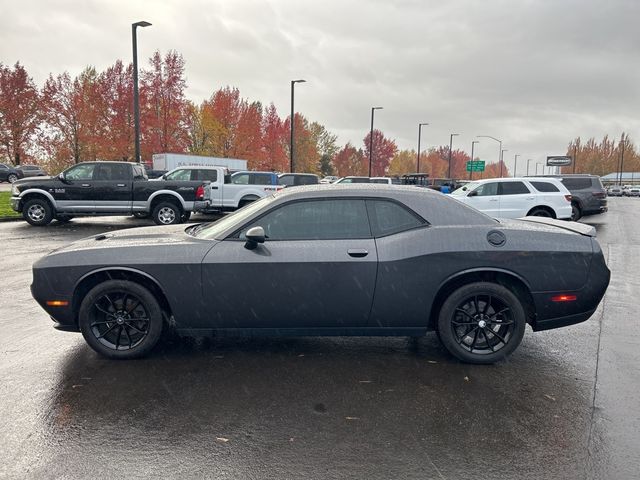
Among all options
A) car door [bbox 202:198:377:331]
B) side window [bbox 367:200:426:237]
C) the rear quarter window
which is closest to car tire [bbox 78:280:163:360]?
car door [bbox 202:198:377:331]

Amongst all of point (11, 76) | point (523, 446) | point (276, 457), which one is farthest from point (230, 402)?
point (11, 76)

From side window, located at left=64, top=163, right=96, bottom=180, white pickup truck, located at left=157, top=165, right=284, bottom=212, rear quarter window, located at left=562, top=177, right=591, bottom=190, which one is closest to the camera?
side window, located at left=64, top=163, right=96, bottom=180

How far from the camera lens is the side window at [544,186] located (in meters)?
14.1

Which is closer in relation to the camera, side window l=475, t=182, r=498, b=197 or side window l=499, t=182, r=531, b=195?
side window l=499, t=182, r=531, b=195

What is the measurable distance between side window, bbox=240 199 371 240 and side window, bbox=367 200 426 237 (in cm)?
7

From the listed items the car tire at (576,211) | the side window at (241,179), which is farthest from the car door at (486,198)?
the side window at (241,179)

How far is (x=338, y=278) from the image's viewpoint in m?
3.85

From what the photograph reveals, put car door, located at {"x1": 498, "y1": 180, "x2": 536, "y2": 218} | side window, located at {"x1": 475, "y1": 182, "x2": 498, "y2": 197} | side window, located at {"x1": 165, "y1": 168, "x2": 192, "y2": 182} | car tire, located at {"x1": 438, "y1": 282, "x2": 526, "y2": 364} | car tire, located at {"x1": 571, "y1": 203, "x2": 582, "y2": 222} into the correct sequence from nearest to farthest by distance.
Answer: car tire, located at {"x1": 438, "y1": 282, "x2": 526, "y2": 364}, car door, located at {"x1": 498, "y1": 180, "x2": 536, "y2": 218}, side window, located at {"x1": 475, "y1": 182, "x2": 498, "y2": 197}, side window, located at {"x1": 165, "y1": 168, "x2": 192, "y2": 182}, car tire, located at {"x1": 571, "y1": 203, "x2": 582, "y2": 222}

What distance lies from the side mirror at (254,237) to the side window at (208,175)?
13296 mm

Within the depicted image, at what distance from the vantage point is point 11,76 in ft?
132

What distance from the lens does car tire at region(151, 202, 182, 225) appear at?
14.1 m

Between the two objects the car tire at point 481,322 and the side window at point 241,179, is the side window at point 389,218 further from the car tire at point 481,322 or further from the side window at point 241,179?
the side window at point 241,179

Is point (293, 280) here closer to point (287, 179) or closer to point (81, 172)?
point (81, 172)

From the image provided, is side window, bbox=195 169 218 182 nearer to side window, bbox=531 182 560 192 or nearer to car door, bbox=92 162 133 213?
car door, bbox=92 162 133 213
